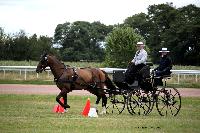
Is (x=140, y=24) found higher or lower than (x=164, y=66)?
higher

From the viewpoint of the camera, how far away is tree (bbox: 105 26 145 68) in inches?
1985

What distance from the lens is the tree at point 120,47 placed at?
50.4 meters

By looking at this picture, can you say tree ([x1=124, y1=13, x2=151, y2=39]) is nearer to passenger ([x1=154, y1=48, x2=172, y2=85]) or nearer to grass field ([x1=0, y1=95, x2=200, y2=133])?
passenger ([x1=154, y1=48, x2=172, y2=85])

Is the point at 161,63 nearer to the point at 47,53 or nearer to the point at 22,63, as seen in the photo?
the point at 47,53

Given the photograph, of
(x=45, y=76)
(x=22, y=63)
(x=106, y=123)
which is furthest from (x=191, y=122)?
(x=22, y=63)

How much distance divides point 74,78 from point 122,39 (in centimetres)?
3430

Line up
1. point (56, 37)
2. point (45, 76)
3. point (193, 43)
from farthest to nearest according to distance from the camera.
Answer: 1. point (56, 37)
2. point (193, 43)
3. point (45, 76)

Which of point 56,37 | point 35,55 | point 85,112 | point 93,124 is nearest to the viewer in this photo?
point 93,124

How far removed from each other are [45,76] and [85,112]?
75.0 ft

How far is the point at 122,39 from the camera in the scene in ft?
177

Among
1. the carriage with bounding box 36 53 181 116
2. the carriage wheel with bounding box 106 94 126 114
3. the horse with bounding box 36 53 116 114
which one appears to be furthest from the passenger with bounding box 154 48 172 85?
the horse with bounding box 36 53 116 114

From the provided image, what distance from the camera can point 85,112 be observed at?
18.4 metres

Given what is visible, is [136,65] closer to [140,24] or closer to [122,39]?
[122,39]

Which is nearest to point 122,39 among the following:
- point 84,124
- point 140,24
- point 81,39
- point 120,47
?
point 120,47
